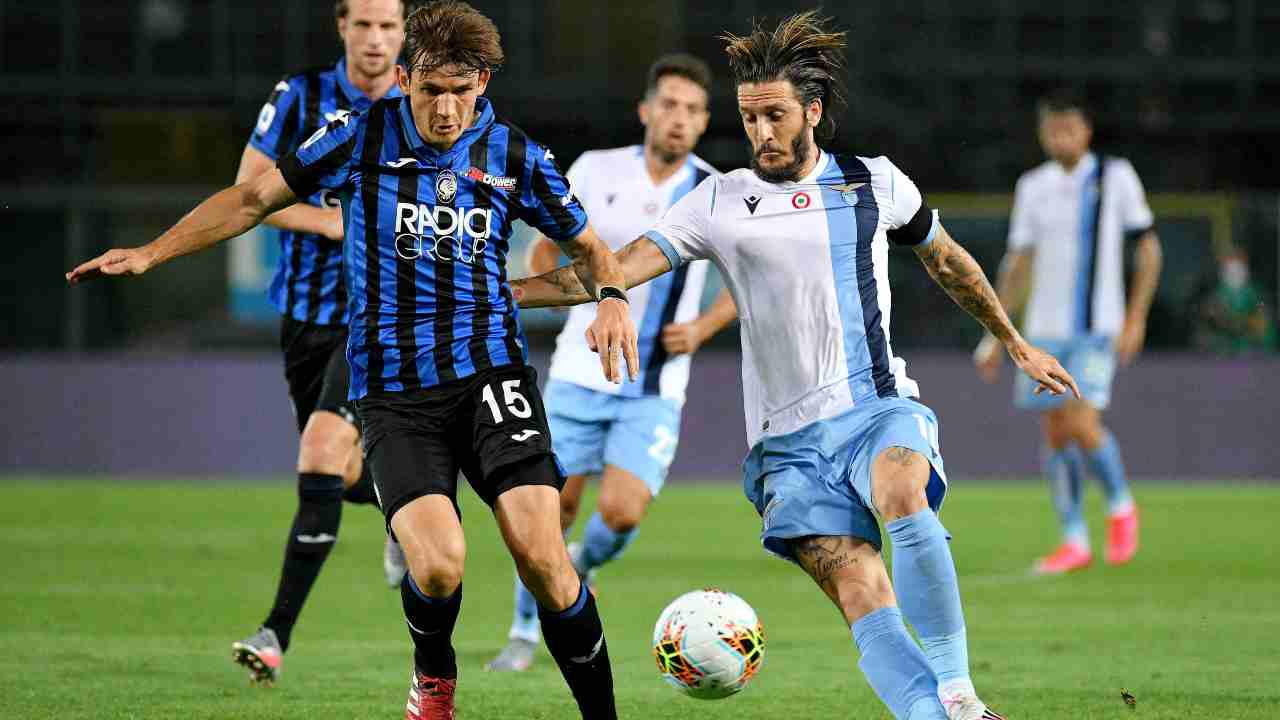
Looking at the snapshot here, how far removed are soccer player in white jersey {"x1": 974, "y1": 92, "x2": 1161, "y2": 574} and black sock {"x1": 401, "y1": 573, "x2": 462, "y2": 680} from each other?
582 centimetres

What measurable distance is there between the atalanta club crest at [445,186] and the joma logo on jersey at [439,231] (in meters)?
0.03

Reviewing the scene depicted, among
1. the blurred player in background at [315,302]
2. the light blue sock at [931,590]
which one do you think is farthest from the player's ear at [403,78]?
the light blue sock at [931,590]

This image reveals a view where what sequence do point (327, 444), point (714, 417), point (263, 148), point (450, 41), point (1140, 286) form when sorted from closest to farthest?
point (450, 41)
point (327, 444)
point (263, 148)
point (1140, 286)
point (714, 417)

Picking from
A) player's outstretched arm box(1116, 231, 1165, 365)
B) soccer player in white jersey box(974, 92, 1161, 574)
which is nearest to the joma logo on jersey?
soccer player in white jersey box(974, 92, 1161, 574)

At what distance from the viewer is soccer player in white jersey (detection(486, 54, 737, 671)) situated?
7.24 metres

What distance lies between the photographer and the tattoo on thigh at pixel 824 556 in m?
5.14

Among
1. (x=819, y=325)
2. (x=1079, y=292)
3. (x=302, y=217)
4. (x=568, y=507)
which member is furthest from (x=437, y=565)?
(x=1079, y=292)

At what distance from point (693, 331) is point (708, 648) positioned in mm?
2124

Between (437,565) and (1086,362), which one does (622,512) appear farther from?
(1086,362)

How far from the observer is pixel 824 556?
5.16 meters

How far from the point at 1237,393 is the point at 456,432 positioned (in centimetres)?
1295

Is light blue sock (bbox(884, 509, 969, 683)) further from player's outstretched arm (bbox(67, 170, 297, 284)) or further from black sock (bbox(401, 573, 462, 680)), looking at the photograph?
player's outstretched arm (bbox(67, 170, 297, 284))

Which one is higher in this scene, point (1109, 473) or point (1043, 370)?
point (1043, 370)

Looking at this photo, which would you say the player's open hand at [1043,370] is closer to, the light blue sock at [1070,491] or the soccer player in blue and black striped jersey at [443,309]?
the soccer player in blue and black striped jersey at [443,309]
